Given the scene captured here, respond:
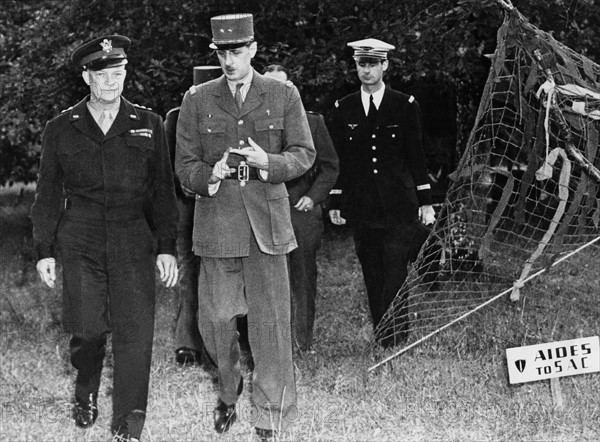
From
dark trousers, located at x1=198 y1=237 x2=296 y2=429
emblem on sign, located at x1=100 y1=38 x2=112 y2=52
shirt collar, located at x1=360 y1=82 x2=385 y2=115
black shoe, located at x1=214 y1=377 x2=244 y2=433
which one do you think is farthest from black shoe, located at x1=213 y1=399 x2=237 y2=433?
shirt collar, located at x1=360 y1=82 x2=385 y2=115

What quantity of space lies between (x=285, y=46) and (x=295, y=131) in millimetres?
6505

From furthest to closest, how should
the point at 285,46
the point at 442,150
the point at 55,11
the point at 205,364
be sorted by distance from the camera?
the point at 442,150 < the point at 55,11 < the point at 285,46 < the point at 205,364

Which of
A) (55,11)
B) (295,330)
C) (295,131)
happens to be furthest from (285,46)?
(295,131)

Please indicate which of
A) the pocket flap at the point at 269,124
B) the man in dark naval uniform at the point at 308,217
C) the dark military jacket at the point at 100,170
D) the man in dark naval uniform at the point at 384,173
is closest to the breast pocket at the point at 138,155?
the dark military jacket at the point at 100,170

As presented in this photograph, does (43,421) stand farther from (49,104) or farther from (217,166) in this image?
(49,104)

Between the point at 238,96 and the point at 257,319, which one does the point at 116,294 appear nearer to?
the point at 257,319

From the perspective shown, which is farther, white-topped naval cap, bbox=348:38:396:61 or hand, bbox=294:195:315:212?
hand, bbox=294:195:315:212

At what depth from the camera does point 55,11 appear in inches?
608

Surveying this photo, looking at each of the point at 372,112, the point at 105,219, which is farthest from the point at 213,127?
the point at 372,112

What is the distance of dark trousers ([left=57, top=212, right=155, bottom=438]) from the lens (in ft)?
22.8

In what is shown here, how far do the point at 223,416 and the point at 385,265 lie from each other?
9.01ft

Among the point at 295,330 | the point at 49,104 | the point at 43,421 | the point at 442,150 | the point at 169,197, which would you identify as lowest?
the point at 442,150

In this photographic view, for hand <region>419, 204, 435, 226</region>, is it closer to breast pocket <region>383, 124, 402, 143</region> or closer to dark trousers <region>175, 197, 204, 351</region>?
breast pocket <region>383, 124, 402, 143</region>

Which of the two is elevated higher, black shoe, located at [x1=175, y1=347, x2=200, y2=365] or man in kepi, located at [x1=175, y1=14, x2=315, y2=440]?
man in kepi, located at [x1=175, y1=14, x2=315, y2=440]
